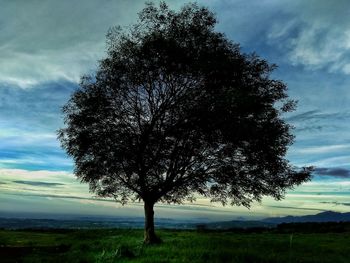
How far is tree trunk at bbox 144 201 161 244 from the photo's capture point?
49406 mm

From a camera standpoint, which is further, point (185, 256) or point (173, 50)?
point (173, 50)

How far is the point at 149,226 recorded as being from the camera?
51156 mm

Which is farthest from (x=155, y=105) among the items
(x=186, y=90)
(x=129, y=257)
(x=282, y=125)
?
(x=129, y=257)

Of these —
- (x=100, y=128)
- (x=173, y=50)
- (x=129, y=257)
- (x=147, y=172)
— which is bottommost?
(x=129, y=257)

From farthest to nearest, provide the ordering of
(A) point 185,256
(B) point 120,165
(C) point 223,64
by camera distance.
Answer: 1. (B) point 120,165
2. (C) point 223,64
3. (A) point 185,256

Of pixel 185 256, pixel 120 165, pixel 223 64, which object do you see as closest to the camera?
pixel 185 256

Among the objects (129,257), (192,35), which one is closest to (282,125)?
(192,35)

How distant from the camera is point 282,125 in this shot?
49688 millimetres

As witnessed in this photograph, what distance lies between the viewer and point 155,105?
170 ft

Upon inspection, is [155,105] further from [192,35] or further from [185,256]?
[185,256]

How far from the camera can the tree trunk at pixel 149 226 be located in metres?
49.4

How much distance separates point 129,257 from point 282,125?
23.4 m

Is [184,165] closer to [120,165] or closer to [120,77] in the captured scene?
[120,165]

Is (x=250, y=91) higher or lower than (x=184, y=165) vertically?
higher
